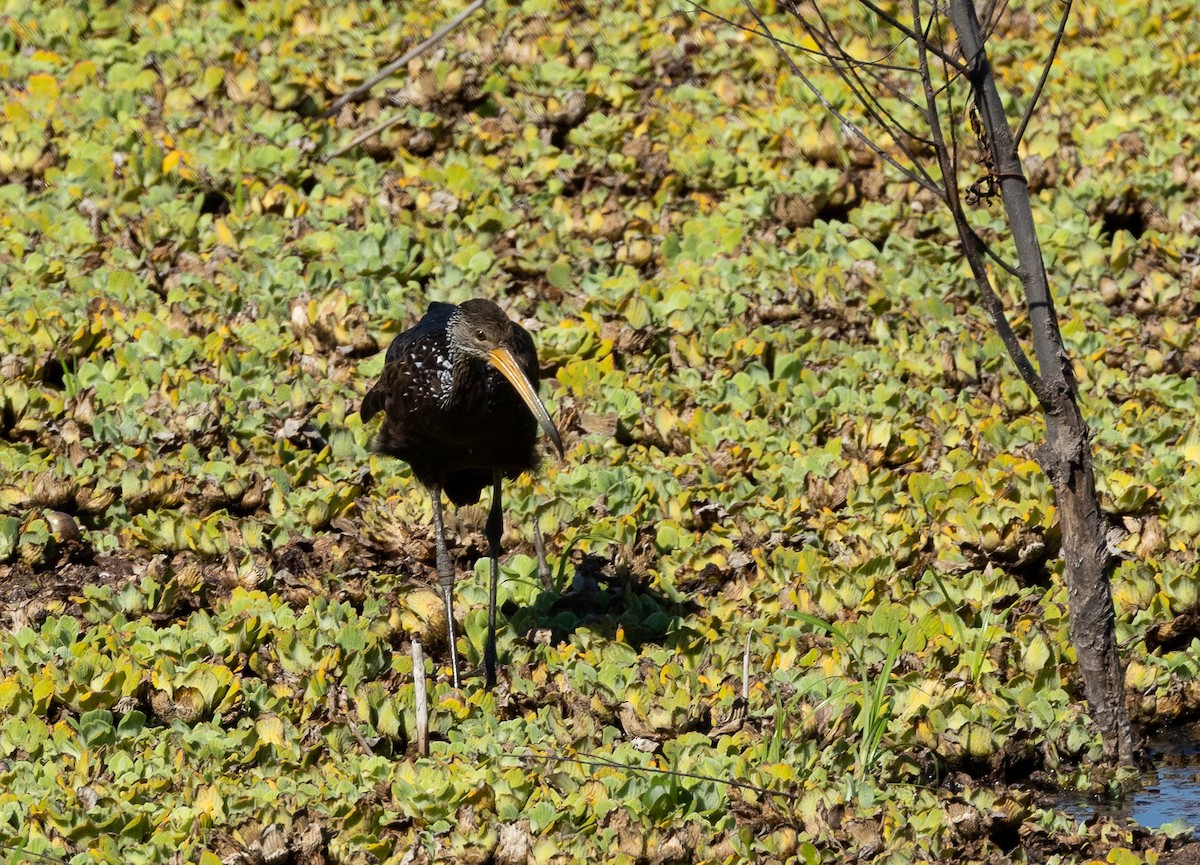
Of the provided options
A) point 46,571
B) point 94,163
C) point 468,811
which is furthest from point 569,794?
point 94,163

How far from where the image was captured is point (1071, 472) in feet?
17.3

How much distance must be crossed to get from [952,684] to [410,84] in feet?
18.8

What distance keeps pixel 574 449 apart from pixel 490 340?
1.36m

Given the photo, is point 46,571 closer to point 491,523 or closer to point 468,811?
point 491,523

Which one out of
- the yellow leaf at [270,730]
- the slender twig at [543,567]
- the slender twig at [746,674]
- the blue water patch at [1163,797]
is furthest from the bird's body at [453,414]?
the blue water patch at [1163,797]

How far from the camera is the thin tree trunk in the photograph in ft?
17.2

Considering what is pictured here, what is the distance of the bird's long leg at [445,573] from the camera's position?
5.91 meters

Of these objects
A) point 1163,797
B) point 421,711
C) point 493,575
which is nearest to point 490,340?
point 493,575

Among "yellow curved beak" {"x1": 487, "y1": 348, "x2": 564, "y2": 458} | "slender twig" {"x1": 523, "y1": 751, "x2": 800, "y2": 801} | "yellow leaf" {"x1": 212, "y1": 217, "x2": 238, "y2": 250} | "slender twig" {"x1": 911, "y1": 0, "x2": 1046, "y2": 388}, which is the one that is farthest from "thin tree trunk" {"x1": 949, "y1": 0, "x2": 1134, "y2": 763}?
"yellow leaf" {"x1": 212, "y1": 217, "x2": 238, "y2": 250}

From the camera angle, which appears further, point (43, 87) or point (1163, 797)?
point (43, 87)

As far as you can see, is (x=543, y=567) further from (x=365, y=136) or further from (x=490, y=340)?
(x=365, y=136)

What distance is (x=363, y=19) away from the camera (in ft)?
34.3

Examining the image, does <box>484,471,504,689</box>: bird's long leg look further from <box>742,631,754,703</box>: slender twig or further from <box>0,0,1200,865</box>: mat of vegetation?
<box>742,631,754,703</box>: slender twig

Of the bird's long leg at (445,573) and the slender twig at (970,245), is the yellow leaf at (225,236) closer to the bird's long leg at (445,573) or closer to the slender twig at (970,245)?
the bird's long leg at (445,573)
